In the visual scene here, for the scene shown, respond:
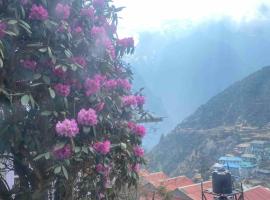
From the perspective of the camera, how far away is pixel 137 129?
339cm

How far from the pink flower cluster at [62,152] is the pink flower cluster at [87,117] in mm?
214

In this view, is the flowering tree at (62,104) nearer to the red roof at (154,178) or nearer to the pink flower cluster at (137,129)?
the pink flower cluster at (137,129)

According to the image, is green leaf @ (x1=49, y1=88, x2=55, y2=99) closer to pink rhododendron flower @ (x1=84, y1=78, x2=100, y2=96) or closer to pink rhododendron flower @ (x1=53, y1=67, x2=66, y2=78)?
pink rhododendron flower @ (x1=53, y1=67, x2=66, y2=78)

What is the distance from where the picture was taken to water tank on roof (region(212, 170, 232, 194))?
741cm

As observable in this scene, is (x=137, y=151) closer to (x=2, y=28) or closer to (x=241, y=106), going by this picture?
(x=2, y=28)

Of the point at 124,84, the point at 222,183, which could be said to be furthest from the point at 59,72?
the point at 222,183

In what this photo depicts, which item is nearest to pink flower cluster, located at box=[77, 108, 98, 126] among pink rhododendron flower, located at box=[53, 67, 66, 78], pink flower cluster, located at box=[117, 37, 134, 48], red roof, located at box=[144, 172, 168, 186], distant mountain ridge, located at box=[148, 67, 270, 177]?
pink rhododendron flower, located at box=[53, 67, 66, 78]

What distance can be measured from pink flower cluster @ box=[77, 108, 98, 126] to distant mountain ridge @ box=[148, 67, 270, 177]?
4111 cm

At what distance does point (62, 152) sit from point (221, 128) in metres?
53.5

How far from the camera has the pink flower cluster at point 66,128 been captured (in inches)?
104

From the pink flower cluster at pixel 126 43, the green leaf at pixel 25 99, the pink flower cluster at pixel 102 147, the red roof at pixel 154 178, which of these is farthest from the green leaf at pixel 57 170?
the red roof at pixel 154 178

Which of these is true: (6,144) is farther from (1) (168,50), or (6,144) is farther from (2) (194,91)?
(1) (168,50)

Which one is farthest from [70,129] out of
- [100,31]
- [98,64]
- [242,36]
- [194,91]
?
[242,36]

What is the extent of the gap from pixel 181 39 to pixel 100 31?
13484cm
